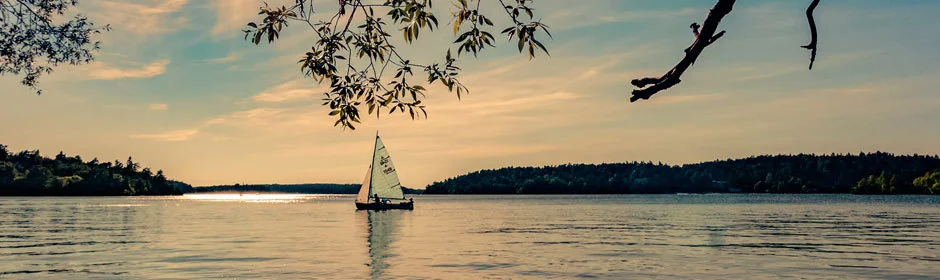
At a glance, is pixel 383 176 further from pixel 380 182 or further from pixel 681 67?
pixel 681 67

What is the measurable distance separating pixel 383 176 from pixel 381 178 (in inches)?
24.5

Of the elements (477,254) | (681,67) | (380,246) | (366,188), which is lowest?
(477,254)

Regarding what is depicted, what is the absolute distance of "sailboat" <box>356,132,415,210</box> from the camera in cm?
11925

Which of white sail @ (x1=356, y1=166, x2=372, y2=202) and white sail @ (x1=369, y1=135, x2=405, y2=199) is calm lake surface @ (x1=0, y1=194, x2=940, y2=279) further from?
white sail @ (x1=356, y1=166, x2=372, y2=202)

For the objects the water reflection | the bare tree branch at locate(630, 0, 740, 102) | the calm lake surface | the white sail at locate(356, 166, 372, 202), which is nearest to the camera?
the bare tree branch at locate(630, 0, 740, 102)

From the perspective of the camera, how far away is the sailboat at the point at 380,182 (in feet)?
391

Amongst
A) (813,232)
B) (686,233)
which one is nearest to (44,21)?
(686,233)

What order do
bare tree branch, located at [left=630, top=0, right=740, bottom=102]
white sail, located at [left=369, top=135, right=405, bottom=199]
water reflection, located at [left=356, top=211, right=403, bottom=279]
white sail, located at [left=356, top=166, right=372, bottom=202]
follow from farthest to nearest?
1. white sail, located at [left=356, top=166, right=372, bottom=202]
2. white sail, located at [left=369, top=135, right=405, bottom=199]
3. water reflection, located at [left=356, top=211, right=403, bottom=279]
4. bare tree branch, located at [left=630, top=0, right=740, bottom=102]

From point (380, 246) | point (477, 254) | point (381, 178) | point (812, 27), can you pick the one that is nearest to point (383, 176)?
point (381, 178)

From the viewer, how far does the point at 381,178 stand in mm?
123125

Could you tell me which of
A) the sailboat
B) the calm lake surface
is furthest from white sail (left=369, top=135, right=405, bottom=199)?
the calm lake surface

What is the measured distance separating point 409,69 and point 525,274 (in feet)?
114

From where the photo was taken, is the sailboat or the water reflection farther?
the sailboat

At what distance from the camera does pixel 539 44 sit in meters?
8.46
